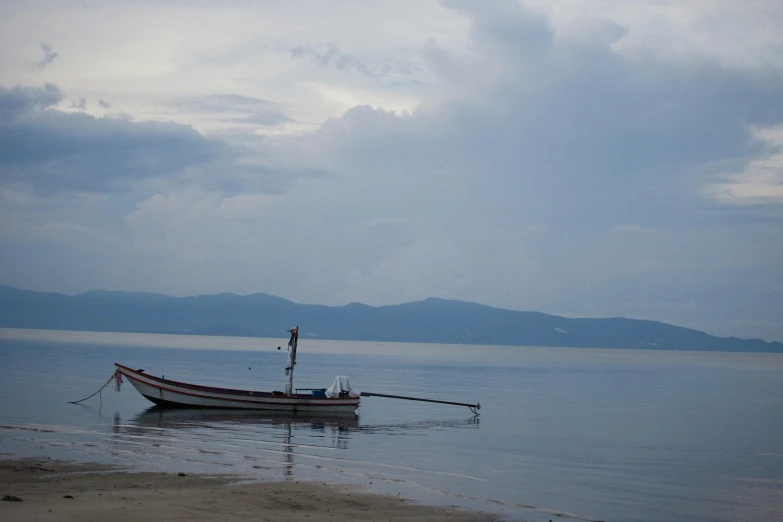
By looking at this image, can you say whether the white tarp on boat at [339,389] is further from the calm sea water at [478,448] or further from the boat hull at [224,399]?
the calm sea water at [478,448]

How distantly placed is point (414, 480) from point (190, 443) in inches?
411

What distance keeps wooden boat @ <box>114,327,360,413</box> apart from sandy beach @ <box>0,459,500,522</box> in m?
21.2

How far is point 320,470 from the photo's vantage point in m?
24.8

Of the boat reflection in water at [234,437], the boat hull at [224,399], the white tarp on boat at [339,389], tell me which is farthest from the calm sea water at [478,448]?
the white tarp on boat at [339,389]

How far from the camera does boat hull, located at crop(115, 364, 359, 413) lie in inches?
1710

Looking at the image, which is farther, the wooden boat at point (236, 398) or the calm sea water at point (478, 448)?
the wooden boat at point (236, 398)

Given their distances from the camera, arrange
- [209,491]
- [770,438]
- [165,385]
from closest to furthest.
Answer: [209,491] → [770,438] → [165,385]

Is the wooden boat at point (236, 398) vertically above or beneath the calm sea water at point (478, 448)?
above

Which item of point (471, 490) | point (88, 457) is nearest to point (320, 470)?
point (471, 490)

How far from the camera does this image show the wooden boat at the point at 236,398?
43469 mm

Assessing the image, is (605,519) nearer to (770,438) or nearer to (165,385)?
(770,438)

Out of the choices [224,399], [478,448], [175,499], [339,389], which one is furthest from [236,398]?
[175,499]

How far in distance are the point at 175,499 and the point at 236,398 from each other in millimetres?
26834

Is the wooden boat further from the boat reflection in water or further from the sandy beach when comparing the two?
the sandy beach
